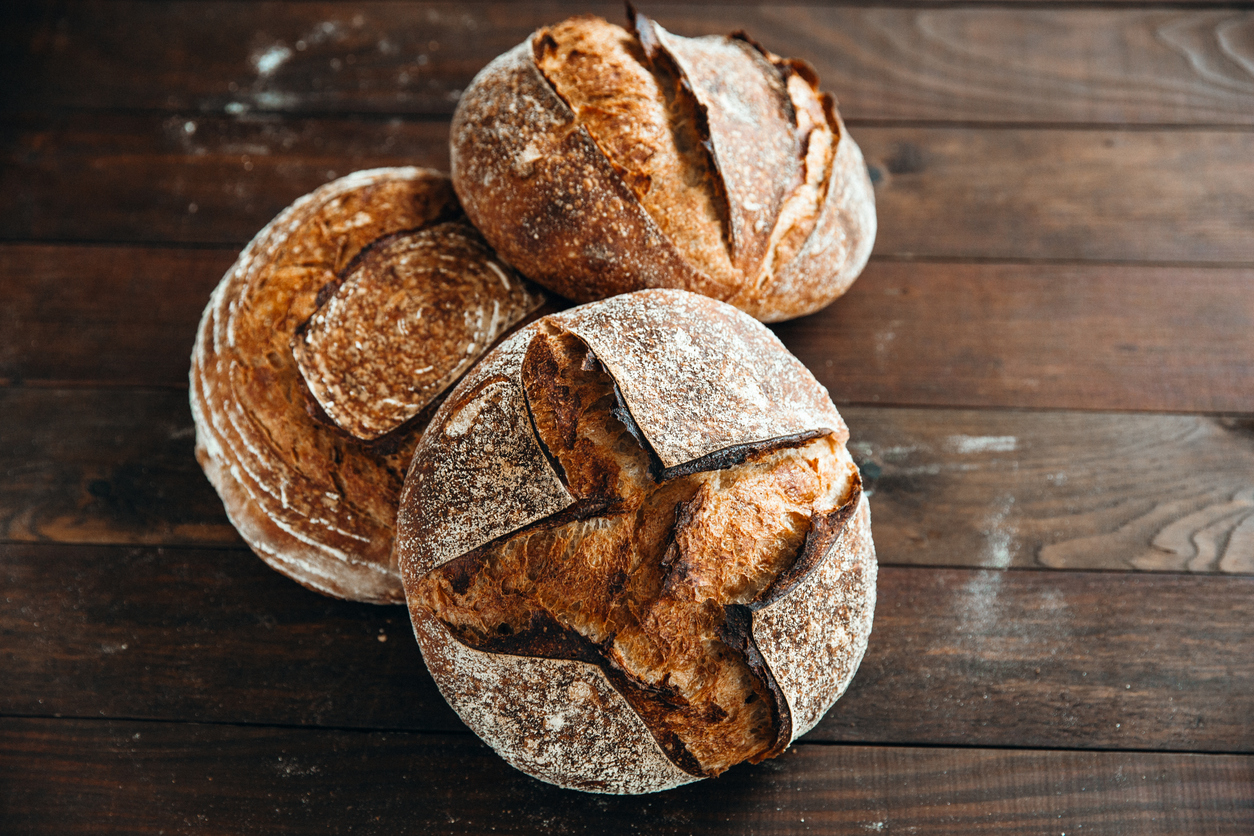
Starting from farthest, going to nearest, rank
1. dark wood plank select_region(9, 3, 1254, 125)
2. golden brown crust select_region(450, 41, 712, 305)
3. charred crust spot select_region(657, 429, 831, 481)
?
dark wood plank select_region(9, 3, 1254, 125) < golden brown crust select_region(450, 41, 712, 305) < charred crust spot select_region(657, 429, 831, 481)

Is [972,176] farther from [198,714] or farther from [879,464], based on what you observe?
[198,714]

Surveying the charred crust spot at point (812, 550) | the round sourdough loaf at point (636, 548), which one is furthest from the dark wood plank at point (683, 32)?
the charred crust spot at point (812, 550)

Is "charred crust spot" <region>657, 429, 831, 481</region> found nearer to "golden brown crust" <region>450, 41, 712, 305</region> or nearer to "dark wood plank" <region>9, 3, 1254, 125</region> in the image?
"golden brown crust" <region>450, 41, 712, 305</region>

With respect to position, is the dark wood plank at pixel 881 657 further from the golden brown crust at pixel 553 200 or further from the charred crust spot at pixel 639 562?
the golden brown crust at pixel 553 200

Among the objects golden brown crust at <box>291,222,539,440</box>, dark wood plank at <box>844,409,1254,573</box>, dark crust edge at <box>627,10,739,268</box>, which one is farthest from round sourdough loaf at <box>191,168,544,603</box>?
dark wood plank at <box>844,409,1254,573</box>

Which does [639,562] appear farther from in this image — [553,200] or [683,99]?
[683,99]

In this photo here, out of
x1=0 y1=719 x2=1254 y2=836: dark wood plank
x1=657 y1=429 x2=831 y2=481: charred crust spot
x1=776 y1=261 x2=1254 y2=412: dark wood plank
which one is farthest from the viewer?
x1=776 y1=261 x2=1254 y2=412: dark wood plank

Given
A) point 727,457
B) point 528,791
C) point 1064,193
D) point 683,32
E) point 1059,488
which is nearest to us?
point 727,457

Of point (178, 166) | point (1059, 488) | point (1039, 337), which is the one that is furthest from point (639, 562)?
point (178, 166)
